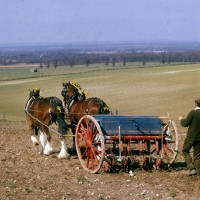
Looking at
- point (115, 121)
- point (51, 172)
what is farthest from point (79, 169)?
point (115, 121)

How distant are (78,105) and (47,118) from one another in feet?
3.45

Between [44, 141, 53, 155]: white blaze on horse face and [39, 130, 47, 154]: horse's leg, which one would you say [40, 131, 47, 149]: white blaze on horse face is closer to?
[39, 130, 47, 154]: horse's leg

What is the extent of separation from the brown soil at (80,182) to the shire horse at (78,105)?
1.30 meters

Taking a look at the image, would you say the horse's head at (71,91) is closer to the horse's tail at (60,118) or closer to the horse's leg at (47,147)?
the horse's tail at (60,118)

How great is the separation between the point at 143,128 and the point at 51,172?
98.7 inches

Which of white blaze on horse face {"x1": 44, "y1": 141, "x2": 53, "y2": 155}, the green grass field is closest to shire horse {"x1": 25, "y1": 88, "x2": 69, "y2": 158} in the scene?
white blaze on horse face {"x1": 44, "y1": 141, "x2": 53, "y2": 155}

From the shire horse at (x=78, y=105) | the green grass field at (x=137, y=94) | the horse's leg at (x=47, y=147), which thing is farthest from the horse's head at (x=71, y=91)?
the green grass field at (x=137, y=94)

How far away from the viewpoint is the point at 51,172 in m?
12.1

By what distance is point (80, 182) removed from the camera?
11.0m

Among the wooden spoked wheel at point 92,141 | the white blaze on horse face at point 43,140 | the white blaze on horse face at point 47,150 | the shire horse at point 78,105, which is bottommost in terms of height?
the white blaze on horse face at point 47,150

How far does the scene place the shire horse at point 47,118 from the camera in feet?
46.4

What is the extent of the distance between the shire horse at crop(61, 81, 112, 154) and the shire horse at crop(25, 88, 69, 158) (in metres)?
0.32

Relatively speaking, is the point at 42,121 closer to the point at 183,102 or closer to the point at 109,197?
the point at 109,197

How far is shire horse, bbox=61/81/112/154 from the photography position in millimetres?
13477
